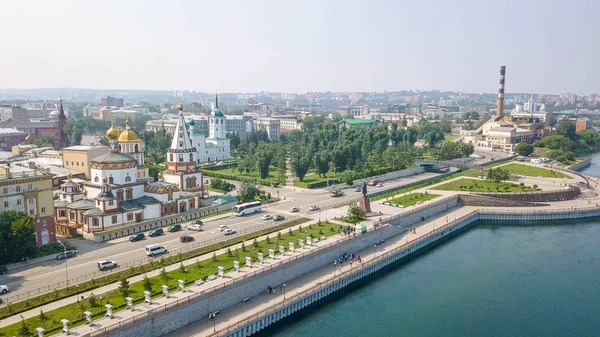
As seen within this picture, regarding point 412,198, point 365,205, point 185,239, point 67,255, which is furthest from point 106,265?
point 412,198

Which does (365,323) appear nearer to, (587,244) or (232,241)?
(232,241)

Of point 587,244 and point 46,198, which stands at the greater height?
point 46,198

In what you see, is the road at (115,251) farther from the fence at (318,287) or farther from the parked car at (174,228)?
the fence at (318,287)

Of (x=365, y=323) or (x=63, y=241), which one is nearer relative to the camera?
(x=365, y=323)

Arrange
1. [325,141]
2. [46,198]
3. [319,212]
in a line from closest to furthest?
[46,198], [319,212], [325,141]

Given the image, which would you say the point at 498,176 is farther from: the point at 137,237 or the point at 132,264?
the point at 132,264

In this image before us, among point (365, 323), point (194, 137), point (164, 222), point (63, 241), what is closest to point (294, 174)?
point (194, 137)

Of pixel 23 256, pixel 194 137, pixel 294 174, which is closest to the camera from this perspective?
pixel 23 256
